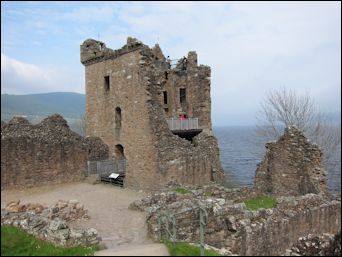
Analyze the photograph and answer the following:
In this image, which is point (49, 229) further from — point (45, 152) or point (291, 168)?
point (291, 168)

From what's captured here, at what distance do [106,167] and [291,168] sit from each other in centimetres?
1064

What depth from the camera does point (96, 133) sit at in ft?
82.7

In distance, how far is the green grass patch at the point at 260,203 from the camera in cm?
1545

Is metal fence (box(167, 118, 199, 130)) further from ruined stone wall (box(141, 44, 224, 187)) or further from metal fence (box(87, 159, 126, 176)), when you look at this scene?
metal fence (box(87, 159, 126, 176))

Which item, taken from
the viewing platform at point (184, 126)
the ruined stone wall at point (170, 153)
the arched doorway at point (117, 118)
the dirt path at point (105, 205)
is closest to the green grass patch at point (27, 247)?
the dirt path at point (105, 205)

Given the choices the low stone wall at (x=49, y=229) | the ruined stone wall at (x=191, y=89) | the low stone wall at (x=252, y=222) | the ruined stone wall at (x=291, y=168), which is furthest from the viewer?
the ruined stone wall at (x=191, y=89)

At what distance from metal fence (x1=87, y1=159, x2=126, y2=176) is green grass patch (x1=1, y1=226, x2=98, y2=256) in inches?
481

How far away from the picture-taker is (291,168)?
18656 mm

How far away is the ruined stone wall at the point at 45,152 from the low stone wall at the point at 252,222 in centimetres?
629

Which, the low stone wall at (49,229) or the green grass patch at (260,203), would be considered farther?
the green grass patch at (260,203)

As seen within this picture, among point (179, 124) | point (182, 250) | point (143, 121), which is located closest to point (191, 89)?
point (179, 124)

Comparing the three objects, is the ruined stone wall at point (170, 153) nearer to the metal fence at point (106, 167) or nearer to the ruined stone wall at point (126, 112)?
the ruined stone wall at point (126, 112)

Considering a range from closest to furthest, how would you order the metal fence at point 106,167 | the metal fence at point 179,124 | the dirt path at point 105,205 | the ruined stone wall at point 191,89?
the dirt path at point 105,205 → the metal fence at point 106,167 → the metal fence at point 179,124 → the ruined stone wall at point 191,89

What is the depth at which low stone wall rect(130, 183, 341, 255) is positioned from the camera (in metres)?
12.5
